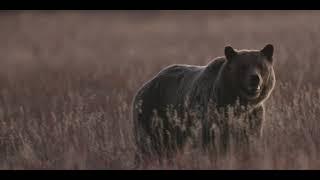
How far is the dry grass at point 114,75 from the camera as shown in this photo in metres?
8.46

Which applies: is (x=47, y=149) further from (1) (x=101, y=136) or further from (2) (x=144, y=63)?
(2) (x=144, y=63)

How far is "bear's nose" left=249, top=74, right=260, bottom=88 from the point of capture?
25.2 ft

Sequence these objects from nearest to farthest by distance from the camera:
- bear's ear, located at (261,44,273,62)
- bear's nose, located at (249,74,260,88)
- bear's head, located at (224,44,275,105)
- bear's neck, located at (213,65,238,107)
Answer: bear's nose, located at (249,74,260,88) → bear's head, located at (224,44,275,105) → bear's neck, located at (213,65,238,107) → bear's ear, located at (261,44,273,62)

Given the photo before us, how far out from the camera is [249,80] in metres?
7.73

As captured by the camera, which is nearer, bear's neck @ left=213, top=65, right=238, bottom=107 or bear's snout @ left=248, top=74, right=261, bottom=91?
bear's snout @ left=248, top=74, right=261, bottom=91

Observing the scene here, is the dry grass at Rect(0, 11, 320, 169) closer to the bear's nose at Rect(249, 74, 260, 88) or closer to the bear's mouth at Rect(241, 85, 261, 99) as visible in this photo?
the bear's mouth at Rect(241, 85, 261, 99)

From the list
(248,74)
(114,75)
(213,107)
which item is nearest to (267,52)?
(248,74)

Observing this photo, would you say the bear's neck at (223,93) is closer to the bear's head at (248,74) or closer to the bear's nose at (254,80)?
the bear's head at (248,74)

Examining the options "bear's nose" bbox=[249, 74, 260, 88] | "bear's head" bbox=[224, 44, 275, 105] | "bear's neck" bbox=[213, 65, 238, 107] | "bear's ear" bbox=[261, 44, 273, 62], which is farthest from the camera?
"bear's ear" bbox=[261, 44, 273, 62]

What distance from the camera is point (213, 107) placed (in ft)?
26.3

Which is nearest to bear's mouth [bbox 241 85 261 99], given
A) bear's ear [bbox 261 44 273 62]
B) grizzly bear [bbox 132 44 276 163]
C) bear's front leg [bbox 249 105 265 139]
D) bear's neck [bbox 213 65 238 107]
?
grizzly bear [bbox 132 44 276 163]

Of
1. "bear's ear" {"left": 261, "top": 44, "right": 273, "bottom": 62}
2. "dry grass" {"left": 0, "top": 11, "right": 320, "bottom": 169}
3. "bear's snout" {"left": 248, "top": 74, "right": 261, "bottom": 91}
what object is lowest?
"dry grass" {"left": 0, "top": 11, "right": 320, "bottom": 169}

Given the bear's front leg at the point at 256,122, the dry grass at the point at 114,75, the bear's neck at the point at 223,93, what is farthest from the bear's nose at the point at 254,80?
the dry grass at the point at 114,75
